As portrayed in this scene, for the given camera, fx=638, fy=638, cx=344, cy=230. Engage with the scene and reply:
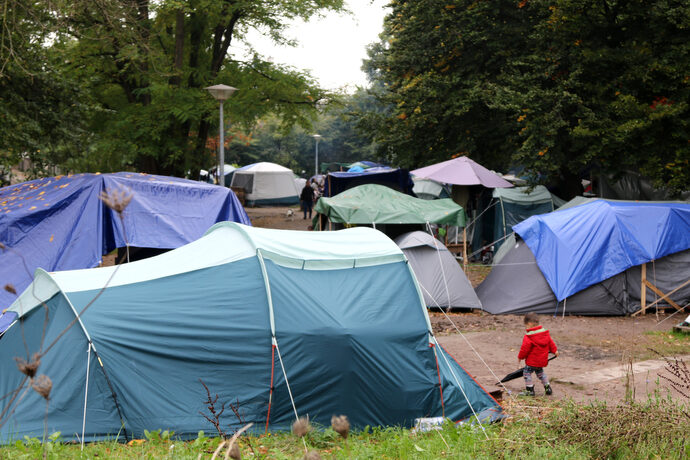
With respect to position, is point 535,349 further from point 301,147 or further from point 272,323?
point 301,147

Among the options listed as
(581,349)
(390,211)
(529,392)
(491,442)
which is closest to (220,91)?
(390,211)

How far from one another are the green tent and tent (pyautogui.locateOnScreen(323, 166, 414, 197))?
21.1 feet

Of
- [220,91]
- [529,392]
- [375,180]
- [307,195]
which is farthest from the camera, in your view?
[307,195]

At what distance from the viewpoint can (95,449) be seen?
18.6ft

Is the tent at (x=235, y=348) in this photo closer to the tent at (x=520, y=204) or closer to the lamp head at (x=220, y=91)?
the lamp head at (x=220, y=91)

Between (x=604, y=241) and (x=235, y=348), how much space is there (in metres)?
8.70

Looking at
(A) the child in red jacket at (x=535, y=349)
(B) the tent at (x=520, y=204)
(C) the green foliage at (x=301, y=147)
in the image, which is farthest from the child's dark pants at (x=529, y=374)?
(C) the green foliage at (x=301, y=147)

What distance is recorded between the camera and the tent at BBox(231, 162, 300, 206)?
125 feet

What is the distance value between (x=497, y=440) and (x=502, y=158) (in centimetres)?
1495

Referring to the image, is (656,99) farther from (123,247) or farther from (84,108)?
(84,108)

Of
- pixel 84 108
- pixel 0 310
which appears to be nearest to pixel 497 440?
pixel 0 310

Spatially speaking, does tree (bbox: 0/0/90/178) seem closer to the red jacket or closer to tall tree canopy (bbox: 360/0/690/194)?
tall tree canopy (bbox: 360/0/690/194)

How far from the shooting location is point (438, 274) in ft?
43.5

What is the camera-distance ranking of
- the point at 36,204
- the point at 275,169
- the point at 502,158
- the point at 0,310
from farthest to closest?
the point at 275,169 → the point at 502,158 → the point at 36,204 → the point at 0,310
